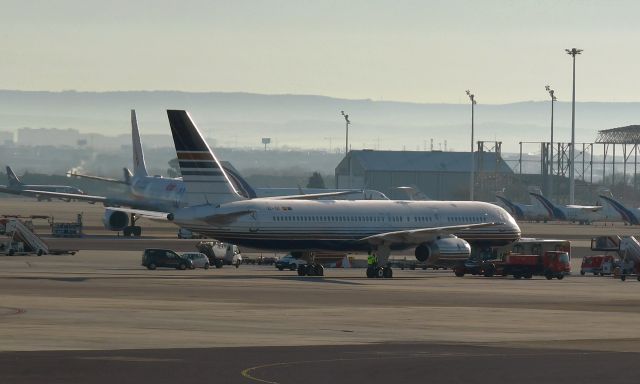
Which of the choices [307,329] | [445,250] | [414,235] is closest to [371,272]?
[414,235]

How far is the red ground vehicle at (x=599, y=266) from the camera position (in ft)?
290

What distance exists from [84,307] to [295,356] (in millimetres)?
17008

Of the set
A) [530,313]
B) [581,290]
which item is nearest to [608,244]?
[581,290]

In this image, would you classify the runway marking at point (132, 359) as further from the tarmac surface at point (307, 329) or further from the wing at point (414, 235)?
the wing at point (414, 235)

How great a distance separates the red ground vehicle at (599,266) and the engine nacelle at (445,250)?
1344 centimetres

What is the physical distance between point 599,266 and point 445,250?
50.0 ft

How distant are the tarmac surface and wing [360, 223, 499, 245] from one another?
2.52m

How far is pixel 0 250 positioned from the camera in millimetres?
95625

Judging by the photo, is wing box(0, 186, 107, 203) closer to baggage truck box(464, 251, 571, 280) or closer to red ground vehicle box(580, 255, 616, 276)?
baggage truck box(464, 251, 571, 280)

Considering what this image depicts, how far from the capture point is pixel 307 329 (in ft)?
145

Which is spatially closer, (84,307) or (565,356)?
(565,356)

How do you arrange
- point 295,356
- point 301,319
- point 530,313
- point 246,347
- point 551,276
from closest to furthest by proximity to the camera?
point 295,356 → point 246,347 → point 301,319 → point 530,313 → point 551,276

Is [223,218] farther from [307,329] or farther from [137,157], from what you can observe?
[137,157]

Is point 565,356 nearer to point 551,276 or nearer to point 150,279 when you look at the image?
point 150,279
